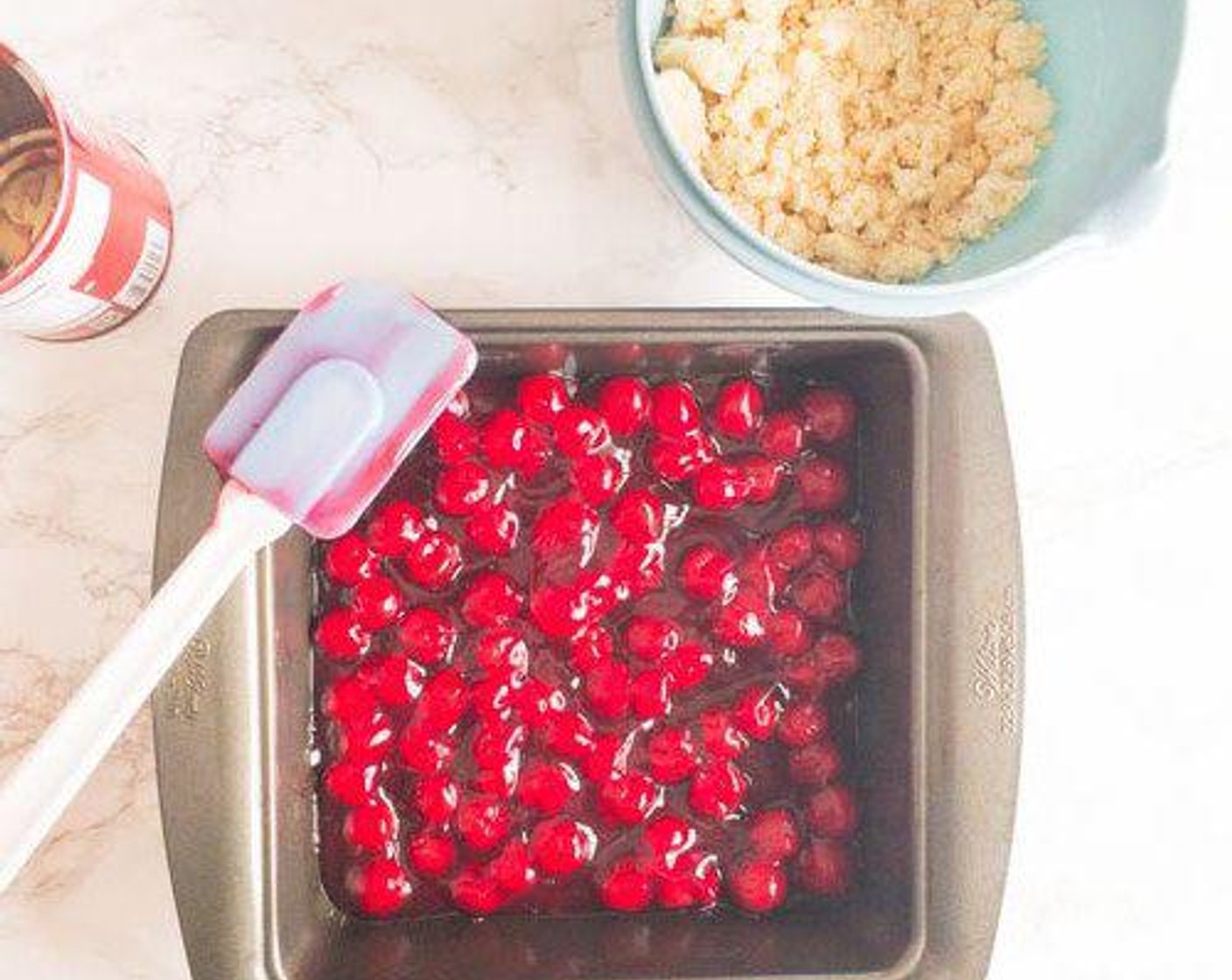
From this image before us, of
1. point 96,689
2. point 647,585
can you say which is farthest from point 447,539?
point 96,689

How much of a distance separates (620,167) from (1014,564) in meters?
0.27

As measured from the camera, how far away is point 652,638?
751 mm

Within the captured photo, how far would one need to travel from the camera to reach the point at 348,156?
0.76m

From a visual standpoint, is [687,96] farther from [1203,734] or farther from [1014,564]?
[1203,734]

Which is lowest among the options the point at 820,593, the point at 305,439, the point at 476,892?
the point at 476,892

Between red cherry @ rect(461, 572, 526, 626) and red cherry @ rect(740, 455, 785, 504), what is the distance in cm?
13

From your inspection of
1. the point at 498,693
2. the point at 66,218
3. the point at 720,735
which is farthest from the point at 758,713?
the point at 66,218

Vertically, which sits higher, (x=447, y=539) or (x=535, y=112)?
(x=535, y=112)

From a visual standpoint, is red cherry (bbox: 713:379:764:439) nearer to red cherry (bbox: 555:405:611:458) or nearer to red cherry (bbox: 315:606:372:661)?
red cherry (bbox: 555:405:611:458)

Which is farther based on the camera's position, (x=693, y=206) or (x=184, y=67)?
(x=184, y=67)

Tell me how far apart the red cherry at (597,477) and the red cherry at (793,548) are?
0.08 meters

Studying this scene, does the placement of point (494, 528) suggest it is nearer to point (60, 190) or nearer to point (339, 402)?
point (339, 402)

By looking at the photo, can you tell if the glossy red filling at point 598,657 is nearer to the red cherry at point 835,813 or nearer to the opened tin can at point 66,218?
the red cherry at point 835,813

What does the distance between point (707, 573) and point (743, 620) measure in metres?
0.03
